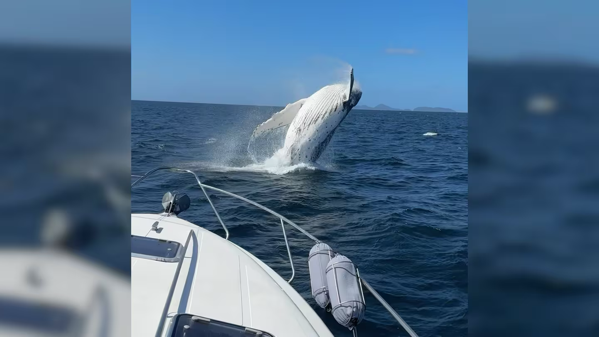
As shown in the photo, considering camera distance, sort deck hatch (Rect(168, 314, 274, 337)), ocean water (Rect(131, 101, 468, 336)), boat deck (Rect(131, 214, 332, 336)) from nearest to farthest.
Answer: deck hatch (Rect(168, 314, 274, 337))
boat deck (Rect(131, 214, 332, 336))
ocean water (Rect(131, 101, 468, 336))

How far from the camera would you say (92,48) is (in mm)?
934

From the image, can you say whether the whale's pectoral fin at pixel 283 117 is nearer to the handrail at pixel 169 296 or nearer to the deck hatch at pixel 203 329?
the handrail at pixel 169 296

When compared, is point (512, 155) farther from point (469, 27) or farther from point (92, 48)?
point (92, 48)

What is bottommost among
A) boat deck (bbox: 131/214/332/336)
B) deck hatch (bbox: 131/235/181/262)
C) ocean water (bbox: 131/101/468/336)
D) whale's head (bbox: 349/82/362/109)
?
ocean water (bbox: 131/101/468/336)

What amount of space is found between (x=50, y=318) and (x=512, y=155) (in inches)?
37.0

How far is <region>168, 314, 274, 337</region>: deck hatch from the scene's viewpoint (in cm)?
348

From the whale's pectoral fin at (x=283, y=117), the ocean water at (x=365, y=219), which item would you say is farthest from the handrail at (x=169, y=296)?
the whale's pectoral fin at (x=283, y=117)

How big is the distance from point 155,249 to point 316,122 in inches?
610

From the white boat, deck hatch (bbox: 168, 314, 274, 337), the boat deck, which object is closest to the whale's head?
the white boat

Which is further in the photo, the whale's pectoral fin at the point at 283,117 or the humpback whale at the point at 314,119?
the whale's pectoral fin at the point at 283,117

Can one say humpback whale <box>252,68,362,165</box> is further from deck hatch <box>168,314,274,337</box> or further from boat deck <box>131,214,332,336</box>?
deck hatch <box>168,314,274,337</box>

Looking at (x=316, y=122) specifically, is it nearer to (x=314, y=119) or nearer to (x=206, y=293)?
(x=314, y=119)

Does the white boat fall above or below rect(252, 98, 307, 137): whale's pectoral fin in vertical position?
below

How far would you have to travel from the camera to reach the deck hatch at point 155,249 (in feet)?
16.4
